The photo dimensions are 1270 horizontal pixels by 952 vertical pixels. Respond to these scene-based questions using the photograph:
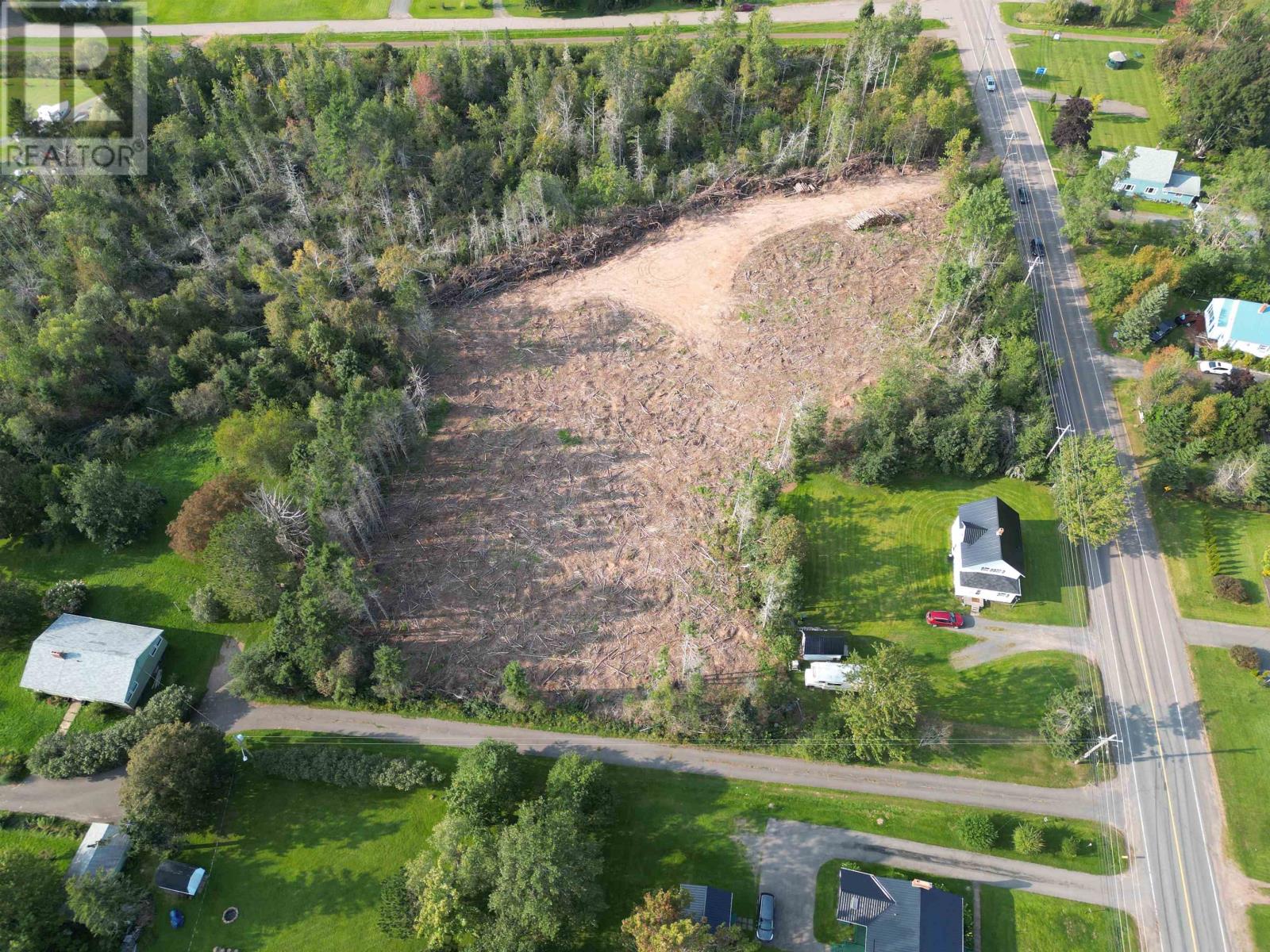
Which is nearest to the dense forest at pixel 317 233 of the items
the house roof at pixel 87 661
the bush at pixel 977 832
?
the house roof at pixel 87 661

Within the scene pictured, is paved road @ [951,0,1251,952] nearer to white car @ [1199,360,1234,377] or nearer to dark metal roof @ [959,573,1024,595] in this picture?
dark metal roof @ [959,573,1024,595]

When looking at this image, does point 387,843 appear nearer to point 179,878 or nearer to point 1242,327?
point 179,878

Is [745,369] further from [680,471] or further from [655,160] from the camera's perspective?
[655,160]

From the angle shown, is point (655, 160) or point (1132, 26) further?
point (1132, 26)

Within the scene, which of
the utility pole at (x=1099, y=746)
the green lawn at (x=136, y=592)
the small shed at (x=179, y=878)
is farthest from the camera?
the green lawn at (x=136, y=592)

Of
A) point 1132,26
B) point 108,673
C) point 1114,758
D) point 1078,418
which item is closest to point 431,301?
point 108,673

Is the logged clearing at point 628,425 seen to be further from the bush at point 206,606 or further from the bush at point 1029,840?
the bush at point 1029,840

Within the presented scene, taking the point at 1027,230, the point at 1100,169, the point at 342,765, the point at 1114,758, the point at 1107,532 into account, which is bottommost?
the point at 342,765
